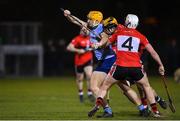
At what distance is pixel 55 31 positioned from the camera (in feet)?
152

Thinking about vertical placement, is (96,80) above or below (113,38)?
below

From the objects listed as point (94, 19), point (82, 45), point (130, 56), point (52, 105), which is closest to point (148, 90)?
point (130, 56)

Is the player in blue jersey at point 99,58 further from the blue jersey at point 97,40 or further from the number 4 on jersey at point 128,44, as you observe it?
the number 4 on jersey at point 128,44

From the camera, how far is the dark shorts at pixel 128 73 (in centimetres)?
1520

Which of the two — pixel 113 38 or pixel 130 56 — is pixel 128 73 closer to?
pixel 130 56

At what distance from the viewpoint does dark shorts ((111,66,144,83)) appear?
1520cm

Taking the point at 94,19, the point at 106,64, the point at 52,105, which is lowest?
the point at 52,105

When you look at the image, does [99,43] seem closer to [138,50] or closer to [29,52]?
[138,50]

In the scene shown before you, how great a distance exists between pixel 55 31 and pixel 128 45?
3143 cm

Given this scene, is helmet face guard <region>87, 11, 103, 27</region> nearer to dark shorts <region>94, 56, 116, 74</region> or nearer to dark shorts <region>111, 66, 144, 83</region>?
dark shorts <region>94, 56, 116, 74</region>

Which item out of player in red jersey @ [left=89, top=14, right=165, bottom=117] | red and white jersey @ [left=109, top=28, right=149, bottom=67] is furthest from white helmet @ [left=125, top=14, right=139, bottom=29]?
red and white jersey @ [left=109, top=28, right=149, bottom=67]

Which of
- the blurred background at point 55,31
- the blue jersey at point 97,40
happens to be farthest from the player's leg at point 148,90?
the blurred background at point 55,31

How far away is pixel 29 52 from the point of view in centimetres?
4025

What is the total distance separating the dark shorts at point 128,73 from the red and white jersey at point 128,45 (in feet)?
0.27
